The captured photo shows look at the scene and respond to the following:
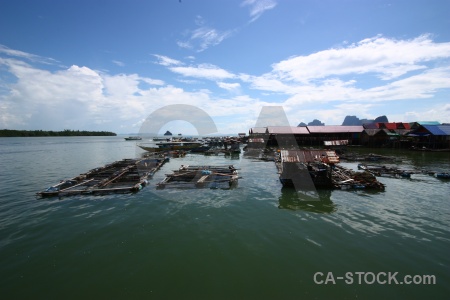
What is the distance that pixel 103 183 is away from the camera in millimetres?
20828

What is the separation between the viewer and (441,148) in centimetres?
4916

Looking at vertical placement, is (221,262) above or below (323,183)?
below

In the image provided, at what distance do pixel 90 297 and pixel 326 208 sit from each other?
14485mm

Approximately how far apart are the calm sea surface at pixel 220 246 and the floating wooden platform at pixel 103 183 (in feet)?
2.96

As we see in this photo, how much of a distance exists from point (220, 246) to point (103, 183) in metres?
15.6

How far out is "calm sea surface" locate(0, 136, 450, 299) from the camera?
793cm

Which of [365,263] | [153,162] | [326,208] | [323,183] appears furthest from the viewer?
[153,162]

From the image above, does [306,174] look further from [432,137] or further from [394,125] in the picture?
[394,125]

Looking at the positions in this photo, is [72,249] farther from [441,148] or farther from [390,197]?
[441,148]

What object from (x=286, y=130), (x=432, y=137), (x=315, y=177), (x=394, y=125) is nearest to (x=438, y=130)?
(x=432, y=137)

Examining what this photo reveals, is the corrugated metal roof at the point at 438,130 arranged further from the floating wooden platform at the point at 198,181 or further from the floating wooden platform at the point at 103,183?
the floating wooden platform at the point at 103,183

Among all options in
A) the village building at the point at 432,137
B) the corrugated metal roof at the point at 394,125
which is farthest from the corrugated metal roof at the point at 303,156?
the corrugated metal roof at the point at 394,125

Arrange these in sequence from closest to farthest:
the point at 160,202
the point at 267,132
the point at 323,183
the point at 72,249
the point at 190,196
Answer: the point at 72,249, the point at 160,202, the point at 190,196, the point at 323,183, the point at 267,132

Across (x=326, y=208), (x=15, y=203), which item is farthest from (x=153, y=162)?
(x=326, y=208)
